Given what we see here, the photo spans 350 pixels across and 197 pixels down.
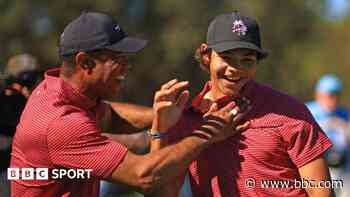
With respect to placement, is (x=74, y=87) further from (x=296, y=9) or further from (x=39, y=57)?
(x=296, y=9)

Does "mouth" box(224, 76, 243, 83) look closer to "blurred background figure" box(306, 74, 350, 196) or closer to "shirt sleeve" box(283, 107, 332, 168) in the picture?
"shirt sleeve" box(283, 107, 332, 168)

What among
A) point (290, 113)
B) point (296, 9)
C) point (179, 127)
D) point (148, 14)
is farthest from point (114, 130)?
point (296, 9)

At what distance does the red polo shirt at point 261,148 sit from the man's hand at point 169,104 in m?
0.15

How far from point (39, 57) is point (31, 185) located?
18.4m

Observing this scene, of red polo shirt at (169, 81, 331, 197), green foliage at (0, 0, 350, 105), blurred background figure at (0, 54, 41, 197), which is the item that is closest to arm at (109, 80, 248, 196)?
red polo shirt at (169, 81, 331, 197)

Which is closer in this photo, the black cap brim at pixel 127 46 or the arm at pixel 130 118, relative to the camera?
the black cap brim at pixel 127 46

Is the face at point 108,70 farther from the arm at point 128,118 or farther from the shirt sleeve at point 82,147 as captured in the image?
the arm at point 128,118

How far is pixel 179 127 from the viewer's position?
5715 millimetres

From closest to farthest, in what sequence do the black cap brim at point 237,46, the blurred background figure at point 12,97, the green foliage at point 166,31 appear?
the black cap brim at point 237,46 < the blurred background figure at point 12,97 < the green foliage at point 166,31

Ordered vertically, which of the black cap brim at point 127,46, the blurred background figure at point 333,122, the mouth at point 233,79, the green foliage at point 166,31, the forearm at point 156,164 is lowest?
the green foliage at point 166,31

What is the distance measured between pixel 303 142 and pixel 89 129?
4.04ft

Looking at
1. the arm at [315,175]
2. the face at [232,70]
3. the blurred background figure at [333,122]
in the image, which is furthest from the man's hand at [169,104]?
the blurred background figure at [333,122]

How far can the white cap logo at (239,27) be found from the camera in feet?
18.3

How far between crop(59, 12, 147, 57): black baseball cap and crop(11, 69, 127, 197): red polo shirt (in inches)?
8.9
